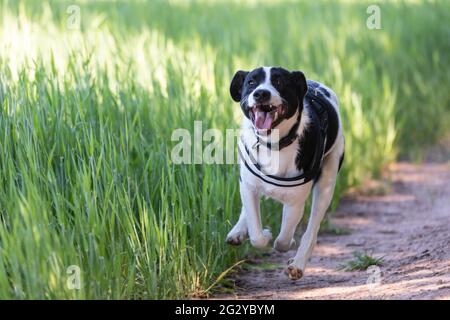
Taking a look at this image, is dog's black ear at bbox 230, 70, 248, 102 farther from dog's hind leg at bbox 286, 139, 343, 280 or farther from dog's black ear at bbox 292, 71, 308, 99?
dog's hind leg at bbox 286, 139, 343, 280

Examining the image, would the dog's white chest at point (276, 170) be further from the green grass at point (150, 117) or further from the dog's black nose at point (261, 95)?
the green grass at point (150, 117)

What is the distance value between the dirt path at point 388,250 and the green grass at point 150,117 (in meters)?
0.22

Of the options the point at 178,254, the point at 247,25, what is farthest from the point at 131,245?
the point at 247,25

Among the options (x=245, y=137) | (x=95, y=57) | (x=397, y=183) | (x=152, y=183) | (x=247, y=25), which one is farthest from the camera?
(x=247, y=25)

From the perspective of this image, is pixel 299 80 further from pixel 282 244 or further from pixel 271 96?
pixel 282 244

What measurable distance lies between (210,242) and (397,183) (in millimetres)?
3310

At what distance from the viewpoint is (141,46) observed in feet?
22.7

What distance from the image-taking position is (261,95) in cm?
414

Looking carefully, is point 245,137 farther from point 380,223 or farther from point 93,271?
point 380,223

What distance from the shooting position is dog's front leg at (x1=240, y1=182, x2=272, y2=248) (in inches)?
174

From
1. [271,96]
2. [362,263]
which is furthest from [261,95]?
[362,263]

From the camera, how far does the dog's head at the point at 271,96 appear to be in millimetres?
4156

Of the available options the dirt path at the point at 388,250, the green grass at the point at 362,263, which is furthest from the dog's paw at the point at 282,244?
the green grass at the point at 362,263
